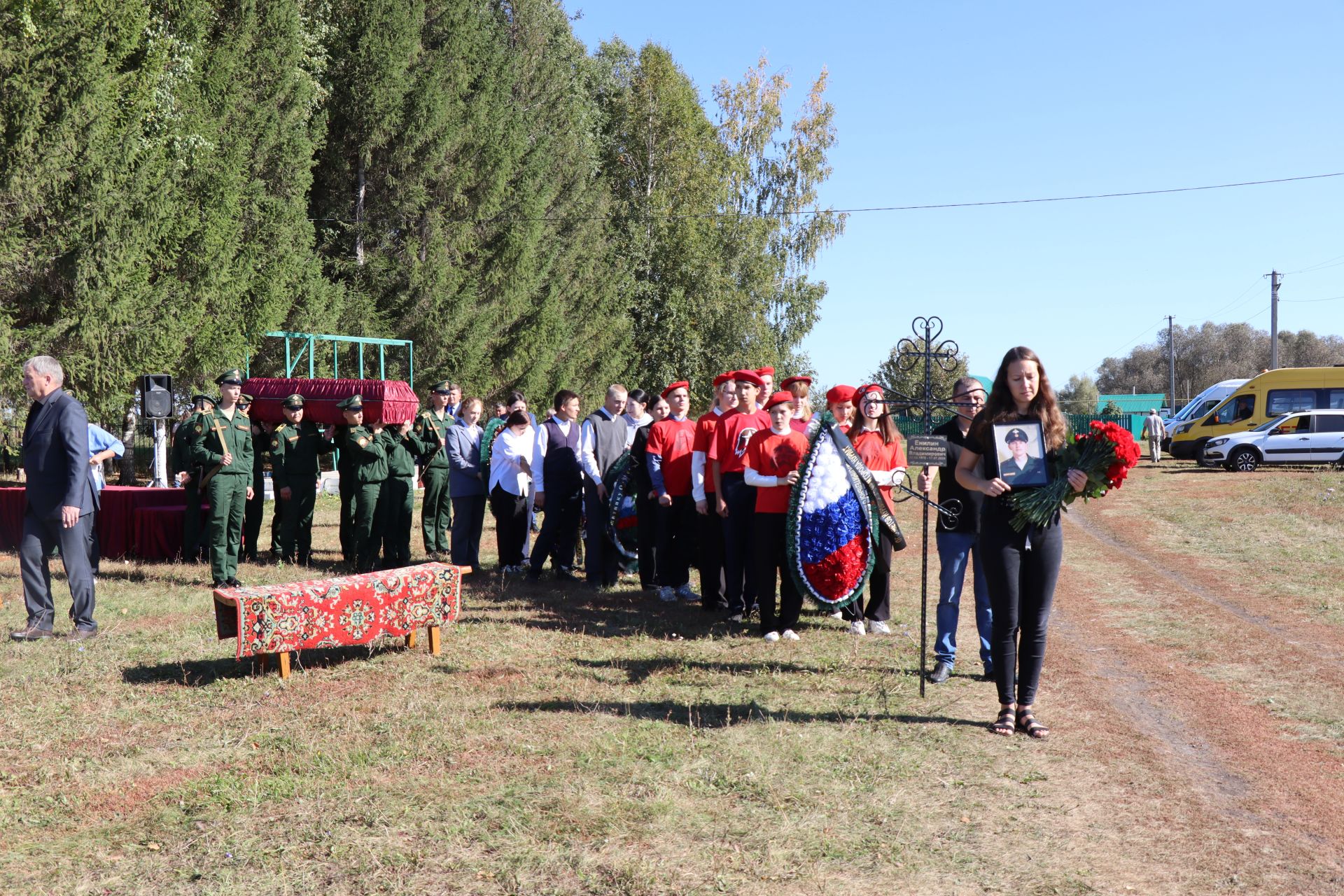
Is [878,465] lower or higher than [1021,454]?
lower

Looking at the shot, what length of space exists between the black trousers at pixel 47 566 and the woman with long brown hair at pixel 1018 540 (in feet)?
20.0

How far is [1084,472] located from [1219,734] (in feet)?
5.40

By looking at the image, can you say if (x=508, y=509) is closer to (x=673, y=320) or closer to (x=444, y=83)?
(x=444, y=83)

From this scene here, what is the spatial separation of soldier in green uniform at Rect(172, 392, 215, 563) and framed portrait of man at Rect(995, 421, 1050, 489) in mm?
7361

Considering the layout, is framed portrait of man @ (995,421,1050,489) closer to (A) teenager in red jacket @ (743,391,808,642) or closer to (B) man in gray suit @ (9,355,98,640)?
(A) teenager in red jacket @ (743,391,808,642)

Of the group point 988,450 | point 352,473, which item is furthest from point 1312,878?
point 352,473

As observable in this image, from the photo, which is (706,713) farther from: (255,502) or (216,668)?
(255,502)

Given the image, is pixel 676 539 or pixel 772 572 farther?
pixel 676 539

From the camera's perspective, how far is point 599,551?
10.8 meters

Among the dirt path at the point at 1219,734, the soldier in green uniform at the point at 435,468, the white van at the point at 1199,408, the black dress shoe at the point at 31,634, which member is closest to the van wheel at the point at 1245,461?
the white van at the point at 1199,408

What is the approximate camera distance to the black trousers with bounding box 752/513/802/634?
25.8 feet

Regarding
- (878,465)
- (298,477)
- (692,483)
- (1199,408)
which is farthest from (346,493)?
(1199,408)

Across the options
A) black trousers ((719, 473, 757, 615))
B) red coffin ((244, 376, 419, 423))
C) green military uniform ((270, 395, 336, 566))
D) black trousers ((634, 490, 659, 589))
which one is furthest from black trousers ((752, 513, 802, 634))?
green military uniform ((270, 395, 336, 566))

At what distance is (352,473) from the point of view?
10930mm
